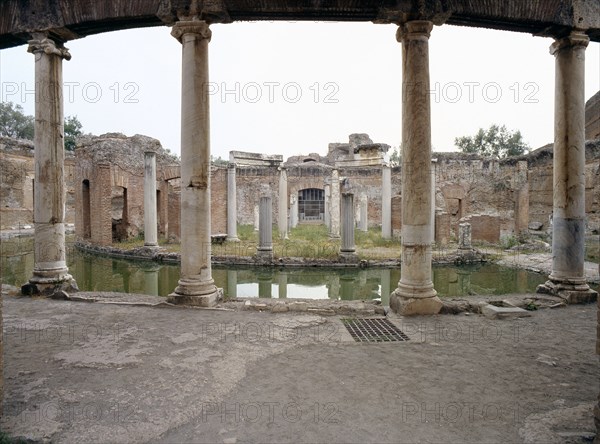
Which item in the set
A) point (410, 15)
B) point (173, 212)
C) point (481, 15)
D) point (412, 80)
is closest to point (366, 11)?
point (410, 15)

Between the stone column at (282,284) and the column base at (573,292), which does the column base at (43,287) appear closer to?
the stone column at (282,284)

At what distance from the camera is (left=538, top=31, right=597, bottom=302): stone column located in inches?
227

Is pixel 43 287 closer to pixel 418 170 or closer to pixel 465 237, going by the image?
pixel 418 170

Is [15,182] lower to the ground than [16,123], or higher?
lower

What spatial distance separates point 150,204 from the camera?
14945 millimetres

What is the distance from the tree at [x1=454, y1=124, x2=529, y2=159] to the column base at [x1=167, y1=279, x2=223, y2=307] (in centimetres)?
4036

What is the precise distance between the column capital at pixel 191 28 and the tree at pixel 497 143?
39.8 metres

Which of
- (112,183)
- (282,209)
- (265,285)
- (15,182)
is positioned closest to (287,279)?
(265,285)

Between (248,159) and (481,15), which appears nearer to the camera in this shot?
→ (481,15)

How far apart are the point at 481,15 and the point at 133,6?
5038 millimetres

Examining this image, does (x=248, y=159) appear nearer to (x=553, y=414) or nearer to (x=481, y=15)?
(x=481, y=15)

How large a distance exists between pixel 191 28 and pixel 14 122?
1775 inches

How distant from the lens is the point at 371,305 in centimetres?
551

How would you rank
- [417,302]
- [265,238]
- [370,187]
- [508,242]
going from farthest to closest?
[370,187] < [508,242] < [265,238] < [417,302]
